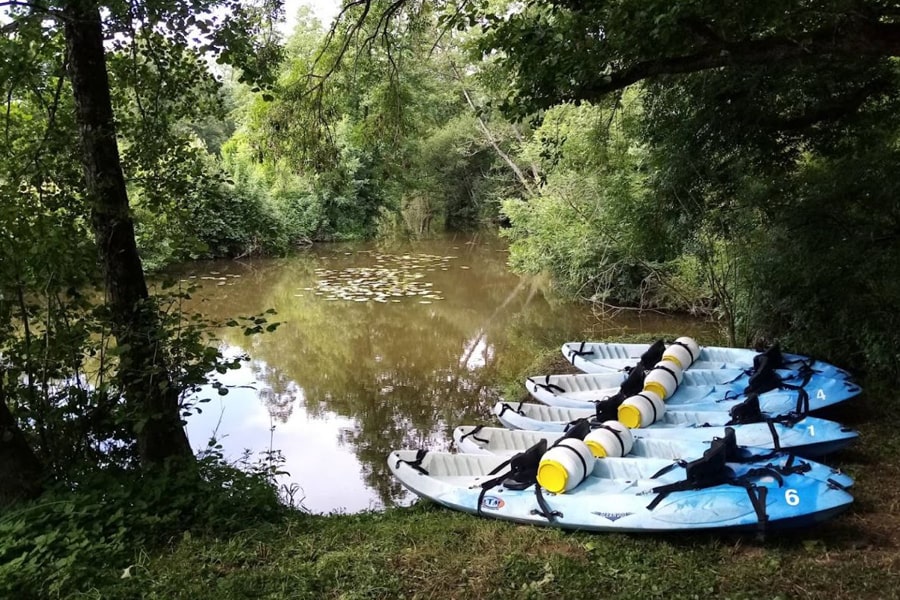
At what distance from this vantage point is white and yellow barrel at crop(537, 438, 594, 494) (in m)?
4.02

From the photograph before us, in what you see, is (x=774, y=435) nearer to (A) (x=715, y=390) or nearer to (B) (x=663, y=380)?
(B) (x=663, y=380)

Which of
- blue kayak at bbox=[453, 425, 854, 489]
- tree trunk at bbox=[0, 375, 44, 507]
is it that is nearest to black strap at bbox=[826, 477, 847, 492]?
blue kayak at bbox=[453, 425, 854, 489]

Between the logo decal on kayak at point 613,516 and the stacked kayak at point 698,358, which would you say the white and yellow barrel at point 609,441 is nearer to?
the logo decal on kayak at point 613,516

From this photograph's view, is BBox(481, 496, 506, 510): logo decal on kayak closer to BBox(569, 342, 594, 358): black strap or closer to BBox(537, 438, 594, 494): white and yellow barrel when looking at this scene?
BBox(537, 438, 594, 494): white and yellow barrel

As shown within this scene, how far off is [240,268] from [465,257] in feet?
25.3

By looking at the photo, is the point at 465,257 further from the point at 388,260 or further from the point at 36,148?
the point at 36,148

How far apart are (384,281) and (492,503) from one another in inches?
476

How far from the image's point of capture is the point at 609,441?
4637 millimetres

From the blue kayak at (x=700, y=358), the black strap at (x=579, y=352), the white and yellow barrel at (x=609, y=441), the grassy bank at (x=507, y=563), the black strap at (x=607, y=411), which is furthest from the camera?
the black strap at (x=579, y=352)

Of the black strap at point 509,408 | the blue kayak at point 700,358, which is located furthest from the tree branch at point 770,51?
the blue kayak at point 700,358

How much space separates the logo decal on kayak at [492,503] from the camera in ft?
13.3

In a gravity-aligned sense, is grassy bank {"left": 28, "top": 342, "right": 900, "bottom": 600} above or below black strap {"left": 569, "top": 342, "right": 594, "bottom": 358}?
above

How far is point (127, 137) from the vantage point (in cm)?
401

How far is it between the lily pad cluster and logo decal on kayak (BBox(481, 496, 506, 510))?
9.64 m
